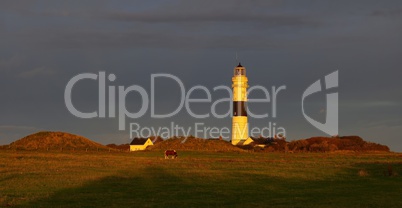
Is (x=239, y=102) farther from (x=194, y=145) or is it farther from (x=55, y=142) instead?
(x=55, y=142)

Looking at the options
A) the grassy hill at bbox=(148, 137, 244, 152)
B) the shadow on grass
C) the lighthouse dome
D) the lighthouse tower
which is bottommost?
the shadow on grass

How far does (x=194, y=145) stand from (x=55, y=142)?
75.3 ft

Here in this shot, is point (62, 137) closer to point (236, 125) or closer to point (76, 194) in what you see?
point (236, 125)

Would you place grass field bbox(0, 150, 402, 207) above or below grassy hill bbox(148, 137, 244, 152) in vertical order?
below

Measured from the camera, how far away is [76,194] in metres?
27.6

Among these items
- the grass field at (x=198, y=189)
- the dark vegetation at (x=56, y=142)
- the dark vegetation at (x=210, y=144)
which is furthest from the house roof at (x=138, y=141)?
the grass field at (x=198, y=189)

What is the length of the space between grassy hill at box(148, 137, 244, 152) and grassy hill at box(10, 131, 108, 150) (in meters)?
10.2

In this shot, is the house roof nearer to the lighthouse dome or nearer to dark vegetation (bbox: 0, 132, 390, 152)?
dark vegetation (bbox: 0, 132, 390, 152)

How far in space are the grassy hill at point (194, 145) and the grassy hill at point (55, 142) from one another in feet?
33.5

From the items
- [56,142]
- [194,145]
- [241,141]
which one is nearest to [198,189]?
[194,145]

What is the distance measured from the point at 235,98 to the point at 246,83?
3.56 metres

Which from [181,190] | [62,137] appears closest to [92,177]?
[181,190]

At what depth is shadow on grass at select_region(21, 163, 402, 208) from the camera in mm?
24703

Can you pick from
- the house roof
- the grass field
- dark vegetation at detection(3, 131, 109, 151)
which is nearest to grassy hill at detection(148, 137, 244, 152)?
the house roof
